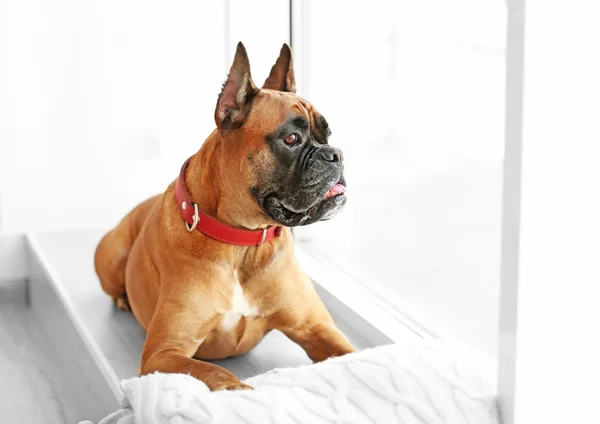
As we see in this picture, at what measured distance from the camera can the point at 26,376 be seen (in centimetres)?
233

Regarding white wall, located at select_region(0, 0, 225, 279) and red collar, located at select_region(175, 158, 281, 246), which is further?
white wall, located at select_region(0, 0, 225, 279)

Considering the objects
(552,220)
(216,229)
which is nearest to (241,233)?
(216,229)

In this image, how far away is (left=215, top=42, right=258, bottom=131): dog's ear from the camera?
1.64m

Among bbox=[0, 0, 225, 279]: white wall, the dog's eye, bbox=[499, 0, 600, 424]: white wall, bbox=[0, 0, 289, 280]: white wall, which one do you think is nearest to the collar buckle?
the dog's eye

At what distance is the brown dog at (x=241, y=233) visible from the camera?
5.34 feet

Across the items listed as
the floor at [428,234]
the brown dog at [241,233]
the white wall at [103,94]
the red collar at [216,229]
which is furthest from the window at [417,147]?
the red collar at [216,229]

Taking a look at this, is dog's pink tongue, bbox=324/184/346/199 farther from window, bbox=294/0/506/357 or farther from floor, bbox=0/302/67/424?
floor, bbox=0/302/67/424

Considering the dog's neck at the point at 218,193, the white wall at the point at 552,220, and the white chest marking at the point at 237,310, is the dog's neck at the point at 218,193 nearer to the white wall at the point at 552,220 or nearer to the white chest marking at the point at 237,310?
the white chest marking at the point at 237,310

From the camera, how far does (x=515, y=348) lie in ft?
4.78

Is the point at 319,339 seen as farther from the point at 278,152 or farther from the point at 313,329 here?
the point at 278,152

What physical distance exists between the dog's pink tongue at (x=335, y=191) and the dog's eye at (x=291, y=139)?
101 millimetres

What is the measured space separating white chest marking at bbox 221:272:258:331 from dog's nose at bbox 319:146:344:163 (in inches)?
12.2

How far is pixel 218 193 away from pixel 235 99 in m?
0.18

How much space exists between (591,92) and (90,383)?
1.25 m
